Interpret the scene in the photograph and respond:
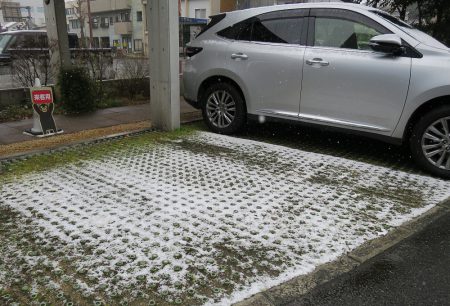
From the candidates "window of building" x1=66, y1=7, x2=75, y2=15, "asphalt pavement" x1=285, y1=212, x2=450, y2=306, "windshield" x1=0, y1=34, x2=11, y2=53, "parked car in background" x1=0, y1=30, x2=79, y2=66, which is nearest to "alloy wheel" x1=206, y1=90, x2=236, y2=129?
"asphalt pavement" x1=285, y1=212, x2=450, y2=306

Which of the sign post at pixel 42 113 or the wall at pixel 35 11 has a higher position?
the wall at pixel 35 11

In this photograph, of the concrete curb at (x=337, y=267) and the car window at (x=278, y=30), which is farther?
the car window at (x=278, y=30)

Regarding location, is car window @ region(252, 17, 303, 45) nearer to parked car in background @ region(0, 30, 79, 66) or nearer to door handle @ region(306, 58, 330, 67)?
door handle @ region(306, 58, 330, 67)

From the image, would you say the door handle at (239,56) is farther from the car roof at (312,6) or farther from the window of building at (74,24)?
the window of building at (74,24)

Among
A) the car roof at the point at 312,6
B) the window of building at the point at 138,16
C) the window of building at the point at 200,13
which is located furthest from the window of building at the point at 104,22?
the car roof at the point at 312,6

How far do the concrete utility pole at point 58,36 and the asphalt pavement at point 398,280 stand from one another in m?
7.25

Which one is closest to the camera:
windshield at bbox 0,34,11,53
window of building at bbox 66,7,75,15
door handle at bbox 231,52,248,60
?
door handle at bbox 231,52,248,60

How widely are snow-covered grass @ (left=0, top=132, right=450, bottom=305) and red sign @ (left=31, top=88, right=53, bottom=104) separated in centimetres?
180

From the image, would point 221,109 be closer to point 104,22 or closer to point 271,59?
point 271,59

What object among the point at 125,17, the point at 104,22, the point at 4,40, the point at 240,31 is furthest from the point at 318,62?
the point at 104,22

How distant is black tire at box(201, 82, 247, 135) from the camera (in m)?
5.91

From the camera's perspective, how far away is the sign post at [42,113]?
19.5ft

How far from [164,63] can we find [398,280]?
15.4 ft

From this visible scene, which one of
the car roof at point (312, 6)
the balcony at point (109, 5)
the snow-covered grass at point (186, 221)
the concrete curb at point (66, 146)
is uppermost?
the balcony at point (109, 5)
